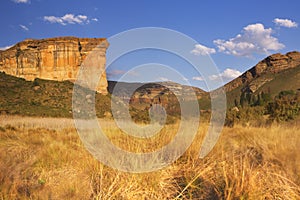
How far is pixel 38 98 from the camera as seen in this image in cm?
5825

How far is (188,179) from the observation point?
4.31m

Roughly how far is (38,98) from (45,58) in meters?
33.5

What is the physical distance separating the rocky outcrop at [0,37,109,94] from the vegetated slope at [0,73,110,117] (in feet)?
41.0

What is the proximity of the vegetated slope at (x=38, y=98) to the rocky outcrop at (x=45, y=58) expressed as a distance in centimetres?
1251

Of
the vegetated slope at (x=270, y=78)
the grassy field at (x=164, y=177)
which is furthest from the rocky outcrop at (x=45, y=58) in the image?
the grassy field at (x=164, y=177)

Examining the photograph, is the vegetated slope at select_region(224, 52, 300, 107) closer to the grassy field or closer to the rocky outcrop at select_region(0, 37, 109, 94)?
the rocky outcrop at select_region(0, 37, 109, 94)

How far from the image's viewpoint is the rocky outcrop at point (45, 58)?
8496cm

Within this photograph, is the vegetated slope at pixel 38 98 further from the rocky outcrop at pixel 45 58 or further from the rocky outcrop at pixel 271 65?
the rocky outcrop at pixel 271 65

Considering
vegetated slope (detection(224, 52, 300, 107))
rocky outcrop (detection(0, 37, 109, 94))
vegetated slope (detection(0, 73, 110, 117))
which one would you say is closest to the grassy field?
vegetated slope (detection(0, 73, 110, 117))

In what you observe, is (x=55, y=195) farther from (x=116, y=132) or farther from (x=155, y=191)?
(x=116, y=132)

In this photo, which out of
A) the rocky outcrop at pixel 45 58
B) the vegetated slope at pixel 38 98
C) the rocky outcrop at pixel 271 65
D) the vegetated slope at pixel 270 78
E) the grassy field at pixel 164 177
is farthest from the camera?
the rocky outcrop at pixel 271 65

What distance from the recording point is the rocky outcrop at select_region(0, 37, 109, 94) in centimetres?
8496

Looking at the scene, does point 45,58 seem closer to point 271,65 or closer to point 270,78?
point 270,78

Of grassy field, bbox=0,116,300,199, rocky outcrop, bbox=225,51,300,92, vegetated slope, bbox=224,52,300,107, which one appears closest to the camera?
grassy field, bbox=0,116,300,199
